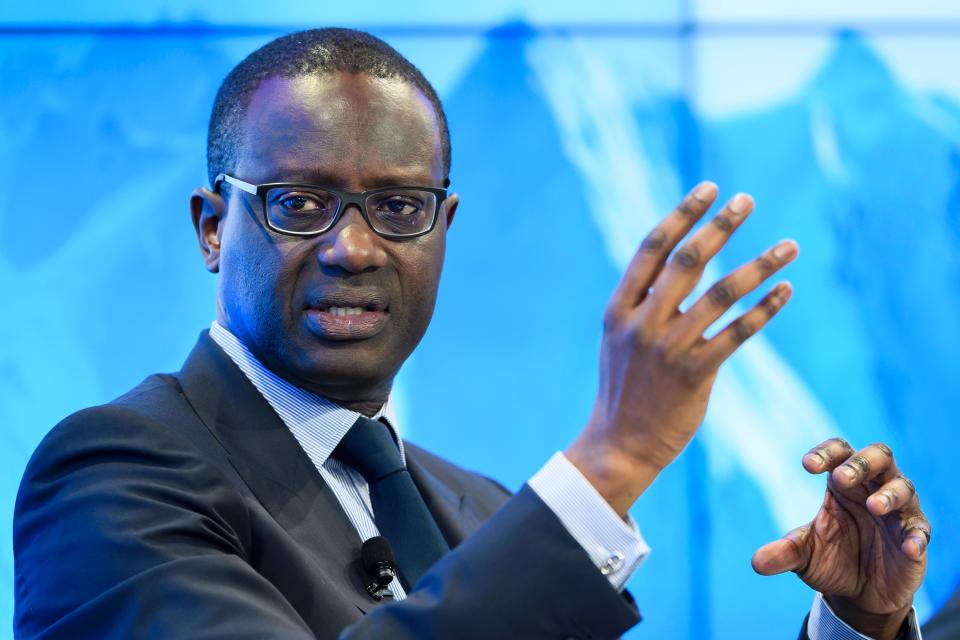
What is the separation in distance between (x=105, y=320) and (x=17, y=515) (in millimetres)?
1835

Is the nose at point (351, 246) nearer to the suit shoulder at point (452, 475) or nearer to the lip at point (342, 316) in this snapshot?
the lip at point (342, 316)

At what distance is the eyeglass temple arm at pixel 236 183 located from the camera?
204 centimetres

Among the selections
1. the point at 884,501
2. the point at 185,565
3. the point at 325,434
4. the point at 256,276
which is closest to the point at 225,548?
the point at 185,565

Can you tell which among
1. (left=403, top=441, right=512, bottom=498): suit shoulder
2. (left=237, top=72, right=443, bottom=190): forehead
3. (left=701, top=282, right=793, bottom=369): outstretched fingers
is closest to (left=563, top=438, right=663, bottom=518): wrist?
(left=701, top=282, right=793, bottom=369): outstretched fingers

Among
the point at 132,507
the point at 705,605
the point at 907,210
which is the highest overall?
the point at 907,210

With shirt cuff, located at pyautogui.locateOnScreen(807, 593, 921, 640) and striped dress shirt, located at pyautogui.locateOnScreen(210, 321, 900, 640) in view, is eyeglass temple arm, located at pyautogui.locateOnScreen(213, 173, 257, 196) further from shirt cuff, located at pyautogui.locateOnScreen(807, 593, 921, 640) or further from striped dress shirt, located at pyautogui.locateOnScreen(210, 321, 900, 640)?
shirt cuff, located at pyautogui.locateOnScreen(807, 593, 921, 640)

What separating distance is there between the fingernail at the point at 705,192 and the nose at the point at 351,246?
30.9 inches

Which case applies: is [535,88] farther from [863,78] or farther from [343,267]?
[343,267]

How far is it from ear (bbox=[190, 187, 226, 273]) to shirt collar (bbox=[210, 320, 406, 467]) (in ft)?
0.59

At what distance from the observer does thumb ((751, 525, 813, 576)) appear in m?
1.90

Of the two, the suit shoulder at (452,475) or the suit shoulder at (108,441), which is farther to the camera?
the suit shoulder at (452,475)

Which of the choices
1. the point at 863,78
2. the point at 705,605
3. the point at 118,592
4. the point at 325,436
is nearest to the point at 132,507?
the point at 118,592

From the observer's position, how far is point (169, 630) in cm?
153

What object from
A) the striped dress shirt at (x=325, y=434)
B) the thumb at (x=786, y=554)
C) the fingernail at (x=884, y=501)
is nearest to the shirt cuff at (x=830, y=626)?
the striped dress shirt at (x=325, y=434)
